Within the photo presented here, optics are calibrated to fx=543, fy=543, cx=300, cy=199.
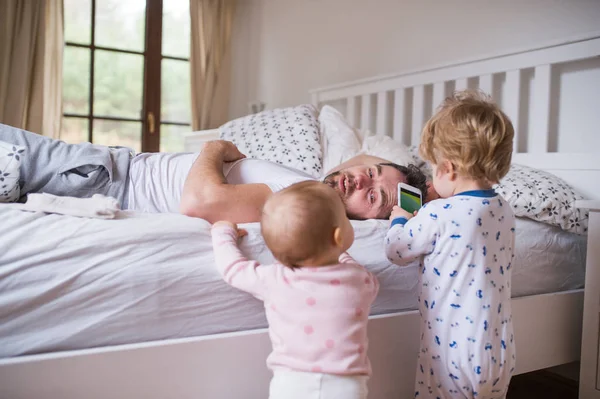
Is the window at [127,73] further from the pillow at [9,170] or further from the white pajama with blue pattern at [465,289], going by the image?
the white pajama with blue pattern at [465,289]

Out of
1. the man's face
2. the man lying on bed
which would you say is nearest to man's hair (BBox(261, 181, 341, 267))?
the man lying on bed

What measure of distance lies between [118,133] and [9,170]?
2.47 meters

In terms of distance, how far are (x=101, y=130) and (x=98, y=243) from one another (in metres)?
2.86

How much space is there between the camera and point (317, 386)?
86 centimetres

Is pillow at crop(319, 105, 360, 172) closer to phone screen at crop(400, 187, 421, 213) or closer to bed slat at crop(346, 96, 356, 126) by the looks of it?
bed slat at crop(346, 96, 356, 126)

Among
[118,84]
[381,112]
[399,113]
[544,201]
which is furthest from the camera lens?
[118,84]

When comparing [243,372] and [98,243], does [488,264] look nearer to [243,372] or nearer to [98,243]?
[243,372]

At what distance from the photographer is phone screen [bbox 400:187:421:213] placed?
1341 millimetres

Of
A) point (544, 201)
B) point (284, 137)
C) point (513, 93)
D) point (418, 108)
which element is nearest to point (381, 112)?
point (418, 108)

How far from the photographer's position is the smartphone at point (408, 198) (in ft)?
4.39

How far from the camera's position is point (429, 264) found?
1067 mm

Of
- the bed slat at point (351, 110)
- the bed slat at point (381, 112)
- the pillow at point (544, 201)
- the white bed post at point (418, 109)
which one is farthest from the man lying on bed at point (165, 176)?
the bed slat at point (351, 110)

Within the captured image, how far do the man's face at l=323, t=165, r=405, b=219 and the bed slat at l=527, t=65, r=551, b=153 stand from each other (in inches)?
26.1

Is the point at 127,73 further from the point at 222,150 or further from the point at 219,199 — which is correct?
the point at 219,199
